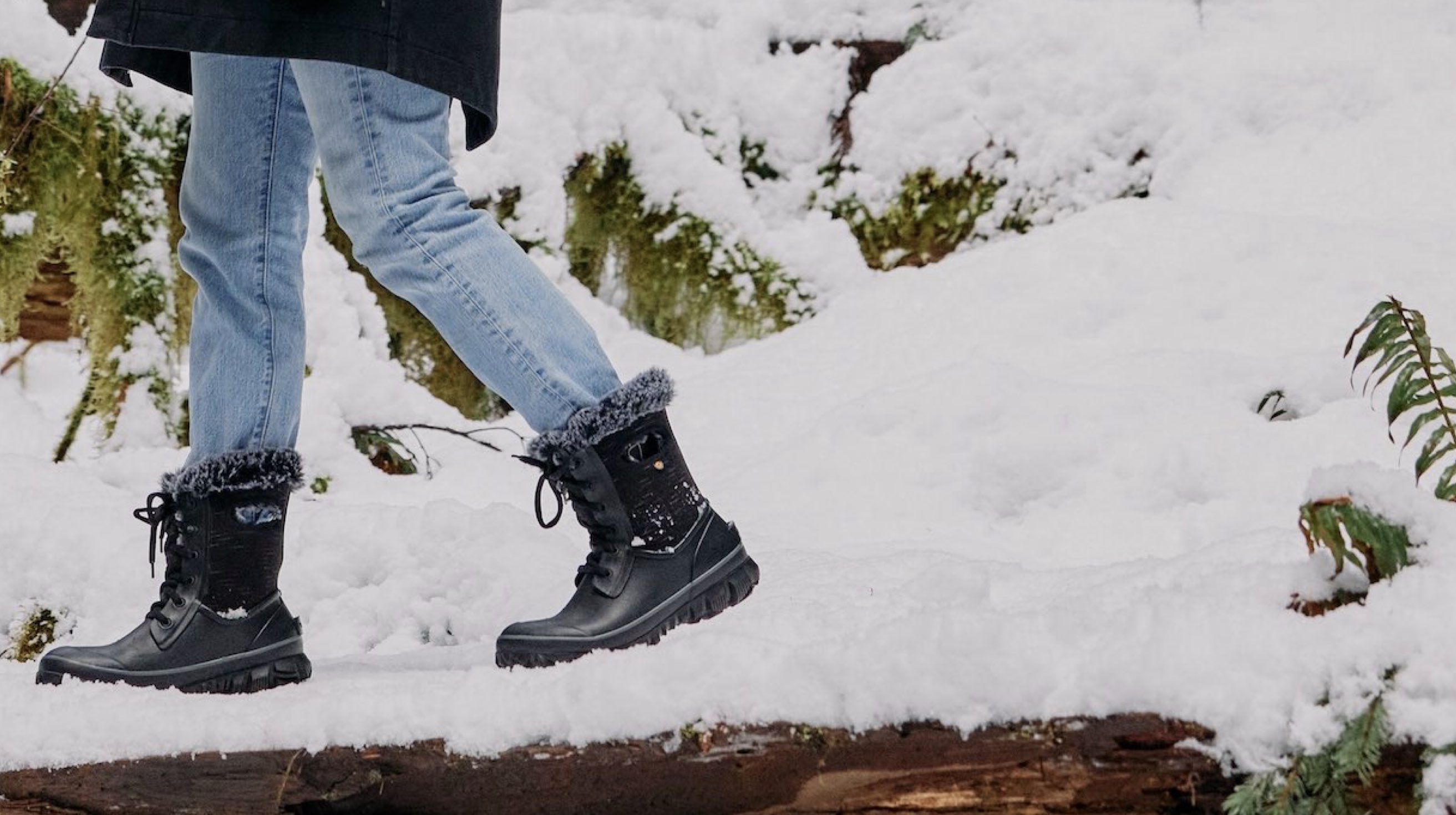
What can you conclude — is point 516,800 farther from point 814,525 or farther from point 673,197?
point 673,197

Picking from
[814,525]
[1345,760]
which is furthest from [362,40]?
[814,525]

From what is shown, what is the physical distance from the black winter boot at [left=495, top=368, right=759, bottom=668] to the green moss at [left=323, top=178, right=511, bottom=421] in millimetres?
3051

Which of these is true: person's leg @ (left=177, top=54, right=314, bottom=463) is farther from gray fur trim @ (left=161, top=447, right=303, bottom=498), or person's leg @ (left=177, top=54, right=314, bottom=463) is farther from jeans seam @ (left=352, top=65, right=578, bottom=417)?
jeans seam @ (left=352, top=65, right=578, bottom=417)

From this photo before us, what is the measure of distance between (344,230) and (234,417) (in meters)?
0.31

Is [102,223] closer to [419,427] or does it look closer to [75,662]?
[419,427]

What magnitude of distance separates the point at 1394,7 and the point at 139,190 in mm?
4943

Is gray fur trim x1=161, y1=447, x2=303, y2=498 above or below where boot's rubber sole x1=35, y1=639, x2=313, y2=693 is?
above

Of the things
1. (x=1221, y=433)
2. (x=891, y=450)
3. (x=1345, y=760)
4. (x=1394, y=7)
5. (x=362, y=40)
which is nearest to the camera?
(x=1345, y=760)

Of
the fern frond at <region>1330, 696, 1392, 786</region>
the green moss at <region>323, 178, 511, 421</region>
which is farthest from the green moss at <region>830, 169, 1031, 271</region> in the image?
the fern frond at <region>1330, 696, 1392, 786</region>

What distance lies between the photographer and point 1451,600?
920 mm

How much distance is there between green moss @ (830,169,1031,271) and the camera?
455cm

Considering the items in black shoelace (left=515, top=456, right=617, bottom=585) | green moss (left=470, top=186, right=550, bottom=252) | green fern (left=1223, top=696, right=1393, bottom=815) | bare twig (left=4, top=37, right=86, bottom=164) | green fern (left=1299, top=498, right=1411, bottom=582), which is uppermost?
green moss (left=470, top=186, right=550, bottom=252)

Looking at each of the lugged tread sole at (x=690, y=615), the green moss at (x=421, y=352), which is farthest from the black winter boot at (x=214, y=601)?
the green moss at (x=421, y=352)

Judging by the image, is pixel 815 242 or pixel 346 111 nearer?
pixel 346 111
